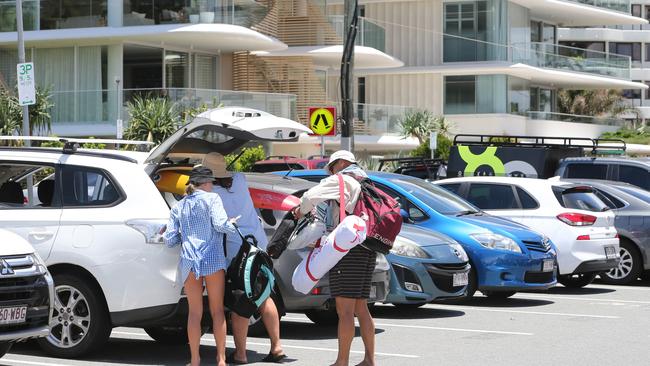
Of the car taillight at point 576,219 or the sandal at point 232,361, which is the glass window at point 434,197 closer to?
the car taillight at point 576,219

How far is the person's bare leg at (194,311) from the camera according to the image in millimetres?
9742

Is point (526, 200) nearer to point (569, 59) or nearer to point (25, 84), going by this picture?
point (25, 84)

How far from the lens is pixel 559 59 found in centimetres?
5600

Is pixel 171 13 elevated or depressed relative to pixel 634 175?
elevated

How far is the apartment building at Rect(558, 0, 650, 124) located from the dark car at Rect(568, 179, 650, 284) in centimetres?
5927

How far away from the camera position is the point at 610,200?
1889cm

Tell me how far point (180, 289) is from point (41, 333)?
1.23m

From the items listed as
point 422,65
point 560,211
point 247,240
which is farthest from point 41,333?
point 422,65

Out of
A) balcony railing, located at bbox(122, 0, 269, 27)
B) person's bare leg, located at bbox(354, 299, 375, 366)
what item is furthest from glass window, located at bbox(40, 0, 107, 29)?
person's bare leg, located at bbox(354, 299, 375, 366)

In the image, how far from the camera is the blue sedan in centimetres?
1499

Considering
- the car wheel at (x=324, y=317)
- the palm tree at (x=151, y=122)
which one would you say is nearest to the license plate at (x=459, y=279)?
the car wheel at (x=324, y=317)

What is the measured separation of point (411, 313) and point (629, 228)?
5449 mm

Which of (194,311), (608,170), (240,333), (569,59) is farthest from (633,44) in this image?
(194,311)

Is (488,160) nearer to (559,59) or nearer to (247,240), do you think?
(247,240)
